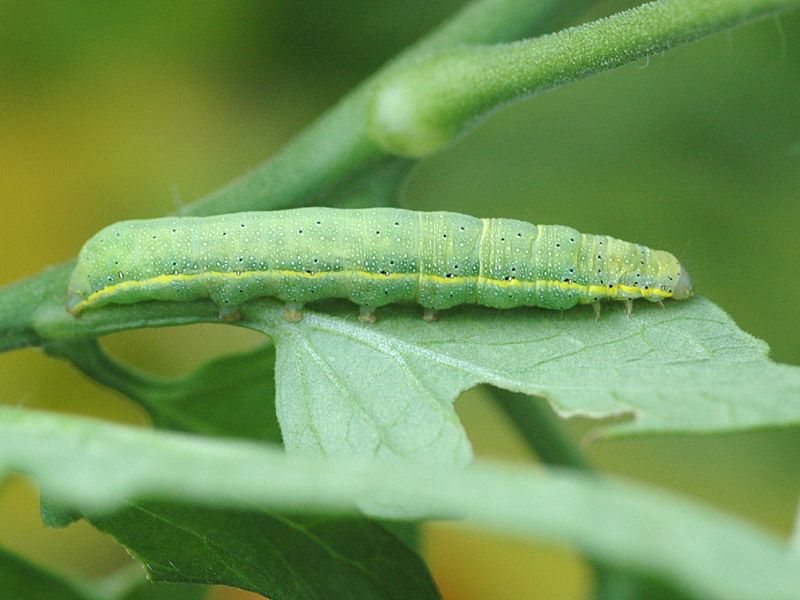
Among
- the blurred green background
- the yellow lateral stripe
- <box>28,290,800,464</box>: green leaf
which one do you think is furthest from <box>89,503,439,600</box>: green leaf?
the blurred green background

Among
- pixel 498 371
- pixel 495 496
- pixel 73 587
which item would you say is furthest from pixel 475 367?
pixel 73 587

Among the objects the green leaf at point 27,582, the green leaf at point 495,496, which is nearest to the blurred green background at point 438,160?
the green leaf at point 27,582

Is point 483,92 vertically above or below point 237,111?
below

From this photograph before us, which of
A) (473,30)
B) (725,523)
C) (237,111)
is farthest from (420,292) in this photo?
(237,111)

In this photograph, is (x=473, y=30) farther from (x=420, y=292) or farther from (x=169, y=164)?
(x=169, y=164)

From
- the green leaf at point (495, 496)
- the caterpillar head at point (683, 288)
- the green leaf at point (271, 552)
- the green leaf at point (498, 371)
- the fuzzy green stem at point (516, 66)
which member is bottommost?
the green leaf at point (271, 552)

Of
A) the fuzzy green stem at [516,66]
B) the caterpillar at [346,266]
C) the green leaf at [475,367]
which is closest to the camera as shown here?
the green leaf at [475,367]

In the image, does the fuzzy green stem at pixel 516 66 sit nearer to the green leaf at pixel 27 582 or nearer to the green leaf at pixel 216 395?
the green leaf at pixel 216 395
